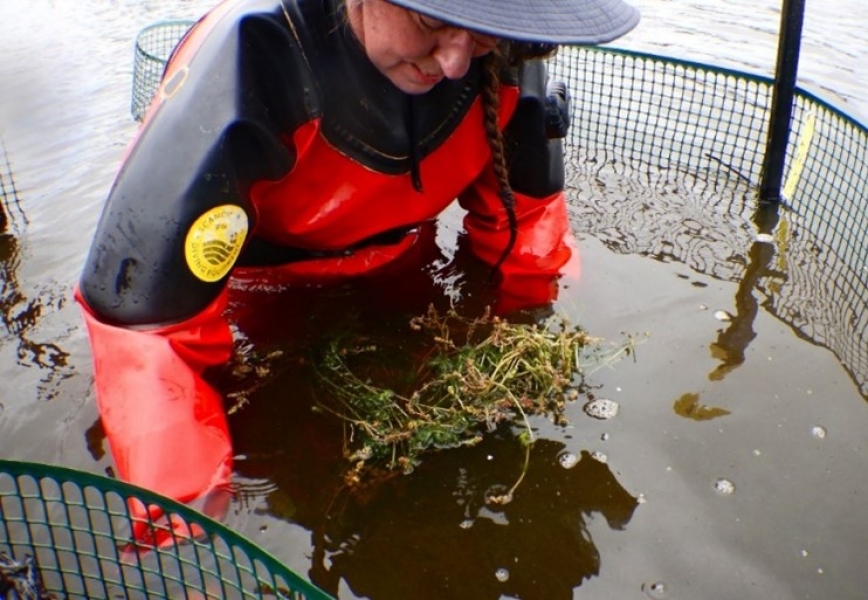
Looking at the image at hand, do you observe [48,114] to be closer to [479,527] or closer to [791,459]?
[479,527]

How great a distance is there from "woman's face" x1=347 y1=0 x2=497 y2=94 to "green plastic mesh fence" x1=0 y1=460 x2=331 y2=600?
1225 mm

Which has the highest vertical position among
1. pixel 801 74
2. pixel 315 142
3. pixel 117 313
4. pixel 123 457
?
pixel 315 142

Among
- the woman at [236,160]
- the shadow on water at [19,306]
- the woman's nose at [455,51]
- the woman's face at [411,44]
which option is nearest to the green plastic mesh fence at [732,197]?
the woman at [236,160]

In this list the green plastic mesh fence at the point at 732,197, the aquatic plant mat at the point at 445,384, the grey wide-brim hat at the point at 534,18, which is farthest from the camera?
the green plastic mesh fence at the point at 732,197

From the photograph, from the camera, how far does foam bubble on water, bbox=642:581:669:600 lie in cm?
203

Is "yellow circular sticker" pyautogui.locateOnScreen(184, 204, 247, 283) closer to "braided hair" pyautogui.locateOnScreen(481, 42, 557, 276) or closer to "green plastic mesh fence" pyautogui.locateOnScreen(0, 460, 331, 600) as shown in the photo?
"green plastic mesh fence" pyautogui.locateOnScreen(0, 460, 331, 600)

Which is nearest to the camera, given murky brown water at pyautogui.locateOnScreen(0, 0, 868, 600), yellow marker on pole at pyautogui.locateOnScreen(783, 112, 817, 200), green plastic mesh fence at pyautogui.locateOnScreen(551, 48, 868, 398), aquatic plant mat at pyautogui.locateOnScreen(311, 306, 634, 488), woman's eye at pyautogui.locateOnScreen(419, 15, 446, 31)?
woman's eye at pyautogui.locateOnScreen(419, 15, 446, 31)

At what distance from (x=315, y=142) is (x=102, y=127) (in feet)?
11.0

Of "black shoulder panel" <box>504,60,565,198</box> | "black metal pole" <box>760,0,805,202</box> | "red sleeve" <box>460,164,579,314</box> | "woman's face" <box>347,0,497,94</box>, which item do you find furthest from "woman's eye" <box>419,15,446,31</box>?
"black metal pole" <box>760,0,805,202</box>

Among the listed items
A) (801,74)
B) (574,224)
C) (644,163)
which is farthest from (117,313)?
(801,74)

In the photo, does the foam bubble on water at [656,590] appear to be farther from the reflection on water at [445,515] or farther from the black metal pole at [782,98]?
the black metal pole at [782,98]

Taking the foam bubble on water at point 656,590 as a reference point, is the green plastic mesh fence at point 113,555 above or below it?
above

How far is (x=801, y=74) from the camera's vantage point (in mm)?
5723

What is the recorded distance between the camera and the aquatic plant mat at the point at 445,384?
7.86 ft
